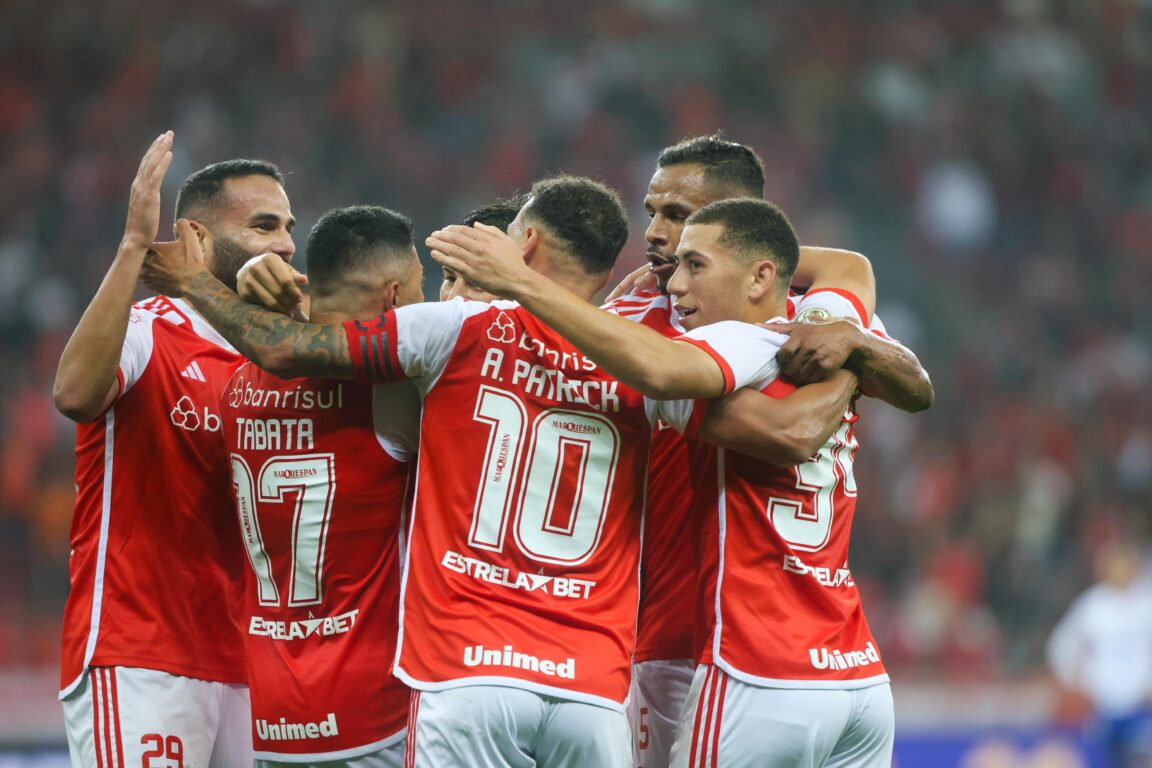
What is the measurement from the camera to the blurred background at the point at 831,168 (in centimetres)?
1334

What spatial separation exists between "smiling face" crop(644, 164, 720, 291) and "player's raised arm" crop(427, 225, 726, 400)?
931 millimetres

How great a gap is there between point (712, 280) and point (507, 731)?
1.38 metres

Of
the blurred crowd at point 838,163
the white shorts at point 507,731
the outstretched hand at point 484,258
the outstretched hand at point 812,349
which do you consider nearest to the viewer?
the white shorts at point 507,731

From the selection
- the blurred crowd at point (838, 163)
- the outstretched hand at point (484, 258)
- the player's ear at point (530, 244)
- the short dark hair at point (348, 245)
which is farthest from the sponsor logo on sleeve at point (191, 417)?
the blurred crowd at point (838, 163)

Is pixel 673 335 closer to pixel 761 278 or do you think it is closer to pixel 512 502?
pixel 761 278

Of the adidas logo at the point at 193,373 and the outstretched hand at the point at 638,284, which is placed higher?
the outstretched hand at the point at 638,284

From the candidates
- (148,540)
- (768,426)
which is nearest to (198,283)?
(148,540)

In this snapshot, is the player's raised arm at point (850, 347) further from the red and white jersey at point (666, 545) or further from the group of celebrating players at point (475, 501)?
the red and white jersey at point (666, 545)

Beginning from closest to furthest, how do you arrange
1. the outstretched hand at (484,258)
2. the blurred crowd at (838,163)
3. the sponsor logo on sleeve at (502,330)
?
1. the outstretched hand at (484,258)
2. the sponsor logo on sleeve at (502,330)
3. the blurred crowd at (838,163)

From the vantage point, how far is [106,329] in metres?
4.00

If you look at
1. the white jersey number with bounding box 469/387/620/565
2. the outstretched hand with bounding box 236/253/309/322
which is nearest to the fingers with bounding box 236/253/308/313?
the outstretched hand with bounding box 236/253/309/322

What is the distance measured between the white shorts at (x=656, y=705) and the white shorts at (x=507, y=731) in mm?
703

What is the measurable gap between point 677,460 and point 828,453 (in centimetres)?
50

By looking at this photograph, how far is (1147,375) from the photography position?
15.2 metres
